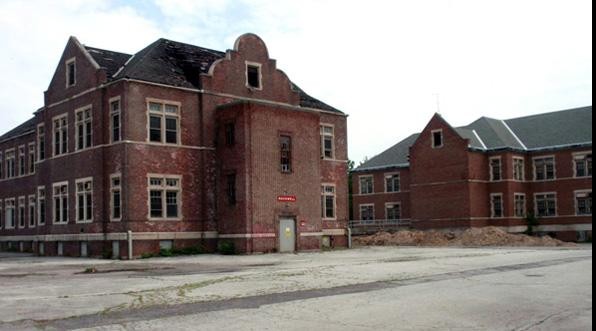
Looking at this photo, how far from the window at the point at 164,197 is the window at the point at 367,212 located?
36.1 metres

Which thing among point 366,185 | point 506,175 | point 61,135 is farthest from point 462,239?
point 61,135

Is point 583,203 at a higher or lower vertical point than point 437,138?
lower

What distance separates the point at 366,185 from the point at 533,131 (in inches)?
699

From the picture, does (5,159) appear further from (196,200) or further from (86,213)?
(196,200)

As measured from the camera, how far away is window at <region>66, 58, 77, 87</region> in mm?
40469

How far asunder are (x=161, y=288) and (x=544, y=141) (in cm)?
5114

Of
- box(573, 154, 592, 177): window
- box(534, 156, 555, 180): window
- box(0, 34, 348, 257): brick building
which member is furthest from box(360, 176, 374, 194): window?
box(0, 34, 348, 257): brick building

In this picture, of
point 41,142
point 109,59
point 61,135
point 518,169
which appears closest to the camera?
point 109,59

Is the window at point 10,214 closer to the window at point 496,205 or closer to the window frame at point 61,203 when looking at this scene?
the window frame at point 61,203

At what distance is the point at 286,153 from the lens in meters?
39.0

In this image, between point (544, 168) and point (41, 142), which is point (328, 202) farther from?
point (544, 168)

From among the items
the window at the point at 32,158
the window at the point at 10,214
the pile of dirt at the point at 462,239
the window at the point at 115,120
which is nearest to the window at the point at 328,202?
the pile of dirt at the point at 462,239

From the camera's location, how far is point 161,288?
17391mm

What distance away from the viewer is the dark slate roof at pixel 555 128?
58938 millimetres
